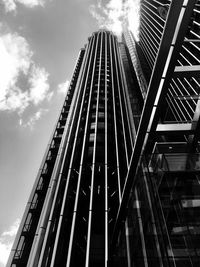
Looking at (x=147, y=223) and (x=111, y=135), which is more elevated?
(x=111, y=135)

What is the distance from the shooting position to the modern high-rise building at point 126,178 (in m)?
5.71

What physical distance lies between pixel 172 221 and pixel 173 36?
14.2 feet

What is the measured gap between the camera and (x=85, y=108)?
38156mm

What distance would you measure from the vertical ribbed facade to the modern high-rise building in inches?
3.3

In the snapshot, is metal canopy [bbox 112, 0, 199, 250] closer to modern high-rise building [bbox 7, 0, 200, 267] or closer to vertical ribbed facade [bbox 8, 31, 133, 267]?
modern high-rise building [bbox 7, 0, 200, 267]

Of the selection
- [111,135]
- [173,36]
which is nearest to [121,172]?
[111,135]

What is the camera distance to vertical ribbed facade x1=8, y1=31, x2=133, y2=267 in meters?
17.2

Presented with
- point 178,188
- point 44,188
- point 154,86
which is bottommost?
point 178,188

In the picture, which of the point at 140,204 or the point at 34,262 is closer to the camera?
the point at 140,204

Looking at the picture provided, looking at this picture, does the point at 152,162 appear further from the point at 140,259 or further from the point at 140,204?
the point at 140,259

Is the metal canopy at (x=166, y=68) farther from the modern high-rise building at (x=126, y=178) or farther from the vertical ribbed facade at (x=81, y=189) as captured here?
the vertical ribbed facade at (x=81, y=189)

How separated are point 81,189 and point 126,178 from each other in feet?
45.6

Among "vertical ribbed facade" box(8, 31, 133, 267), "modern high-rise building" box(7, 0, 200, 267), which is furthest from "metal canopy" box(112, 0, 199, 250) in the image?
"vertical ribbed facade" box(8, 31, 133, 267)

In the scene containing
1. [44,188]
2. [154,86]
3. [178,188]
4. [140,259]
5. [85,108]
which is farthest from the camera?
[85,108]
